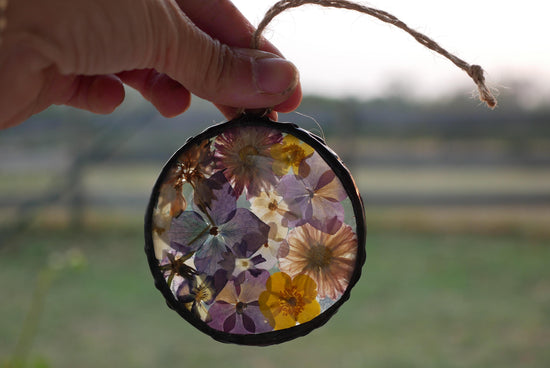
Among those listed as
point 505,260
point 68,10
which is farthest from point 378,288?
point 68,10

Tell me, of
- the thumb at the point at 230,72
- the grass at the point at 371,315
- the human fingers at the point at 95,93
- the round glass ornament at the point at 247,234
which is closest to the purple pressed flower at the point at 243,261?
the round glass ornament at the point at 247,234

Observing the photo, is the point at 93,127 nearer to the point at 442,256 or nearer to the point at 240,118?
the point at 442,256

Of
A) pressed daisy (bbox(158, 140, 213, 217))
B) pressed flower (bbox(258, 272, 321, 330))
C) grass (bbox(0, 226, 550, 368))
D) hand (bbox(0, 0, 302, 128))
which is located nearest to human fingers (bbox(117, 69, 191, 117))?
hand (bbox(0, 0, 302, 128))

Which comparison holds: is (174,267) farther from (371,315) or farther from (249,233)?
(371,315)

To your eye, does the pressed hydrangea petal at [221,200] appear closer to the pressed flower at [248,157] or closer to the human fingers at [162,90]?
the pressed flower at [248,157]

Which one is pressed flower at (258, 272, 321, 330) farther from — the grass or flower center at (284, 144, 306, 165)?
the grass

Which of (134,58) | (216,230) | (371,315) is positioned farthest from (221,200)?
(371,315)

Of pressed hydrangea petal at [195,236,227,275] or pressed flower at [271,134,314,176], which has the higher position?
pressed flower at [271,134,314,176]
